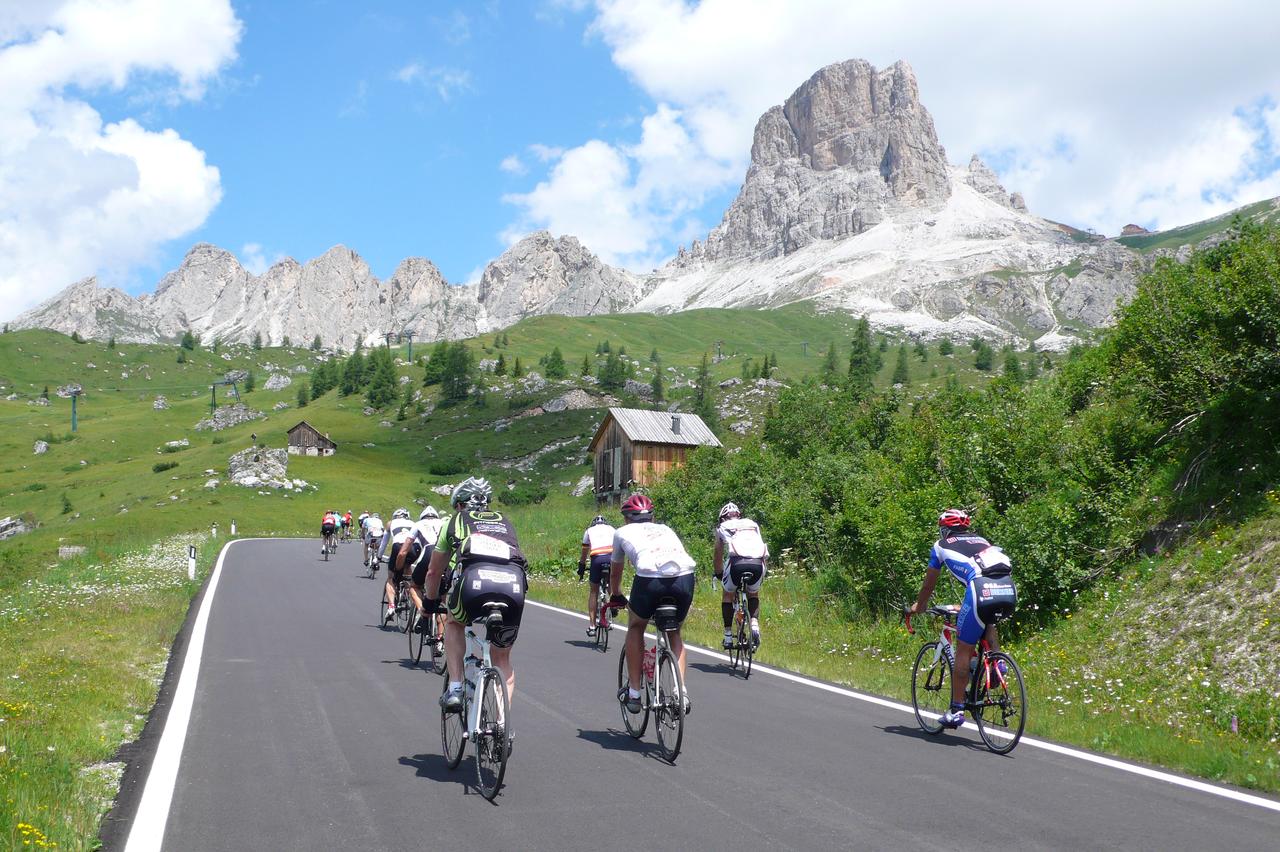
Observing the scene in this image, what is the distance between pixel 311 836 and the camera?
18.9 feet

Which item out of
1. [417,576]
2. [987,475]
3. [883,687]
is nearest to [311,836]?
[883,687]

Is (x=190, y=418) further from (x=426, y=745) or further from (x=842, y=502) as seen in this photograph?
(x=426, y=745)

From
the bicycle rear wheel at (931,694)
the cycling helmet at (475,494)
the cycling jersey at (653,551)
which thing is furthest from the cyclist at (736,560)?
the cycling helmet at (475,494)

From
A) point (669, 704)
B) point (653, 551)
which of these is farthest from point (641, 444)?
point (669, 704)

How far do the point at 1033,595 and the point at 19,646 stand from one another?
50.2ft

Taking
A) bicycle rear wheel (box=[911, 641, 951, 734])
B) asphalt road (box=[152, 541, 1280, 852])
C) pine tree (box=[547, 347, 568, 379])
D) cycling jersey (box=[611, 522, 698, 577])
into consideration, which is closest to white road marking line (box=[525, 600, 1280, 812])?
asphalt road (box=[152, 541, 1280, 852])

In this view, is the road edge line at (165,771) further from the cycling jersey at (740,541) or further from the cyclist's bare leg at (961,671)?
the cycling jersey at (740,541)

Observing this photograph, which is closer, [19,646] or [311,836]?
[311,836]

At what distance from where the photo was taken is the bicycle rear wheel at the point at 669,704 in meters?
7.70

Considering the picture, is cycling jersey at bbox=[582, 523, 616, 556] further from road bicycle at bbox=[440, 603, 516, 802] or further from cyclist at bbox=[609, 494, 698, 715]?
road bicycle at bbox=[440, 603, 516, 802]

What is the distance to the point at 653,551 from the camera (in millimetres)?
8141

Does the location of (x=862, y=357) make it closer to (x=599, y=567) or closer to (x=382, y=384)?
(x=382, y=384)

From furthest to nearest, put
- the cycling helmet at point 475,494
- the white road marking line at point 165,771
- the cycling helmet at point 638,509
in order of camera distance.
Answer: the cycling helmet at point 638,509, the cycling helmet at point 475,494, the white road marking line at point 165,771

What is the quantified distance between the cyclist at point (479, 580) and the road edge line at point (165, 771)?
2007mm
